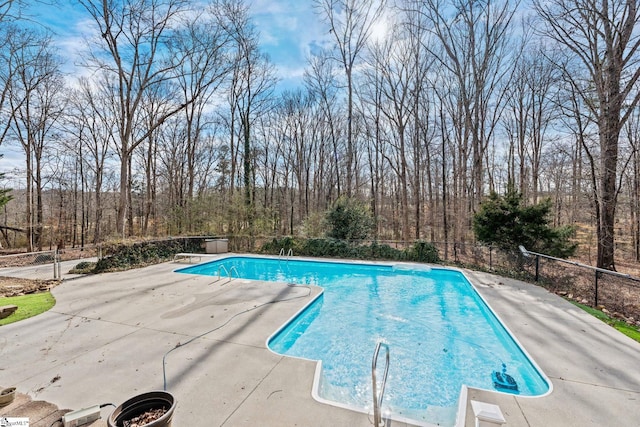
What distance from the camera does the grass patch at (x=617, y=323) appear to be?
12.8 ft

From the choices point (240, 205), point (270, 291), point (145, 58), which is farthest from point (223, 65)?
point (270, 291)

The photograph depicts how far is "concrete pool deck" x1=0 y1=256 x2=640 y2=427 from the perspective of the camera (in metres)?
2.41

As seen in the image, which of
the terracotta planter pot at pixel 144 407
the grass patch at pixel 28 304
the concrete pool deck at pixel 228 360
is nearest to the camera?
the terracotta planter pot at pixel 144 407

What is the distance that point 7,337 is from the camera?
3.85 metres

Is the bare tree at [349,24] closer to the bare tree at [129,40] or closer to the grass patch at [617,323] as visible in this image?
the bare tree at [129,40]

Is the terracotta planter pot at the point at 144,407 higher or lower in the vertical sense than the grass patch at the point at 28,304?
higher

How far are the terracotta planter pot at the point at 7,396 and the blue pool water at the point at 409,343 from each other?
2.49m

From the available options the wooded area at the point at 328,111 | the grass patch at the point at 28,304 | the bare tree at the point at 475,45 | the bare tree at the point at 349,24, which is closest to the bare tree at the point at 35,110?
the wooded area at the point at 328,111

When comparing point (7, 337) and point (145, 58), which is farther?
point (145, 58)

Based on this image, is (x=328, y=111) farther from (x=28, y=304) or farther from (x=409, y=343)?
(x=28, y=304)

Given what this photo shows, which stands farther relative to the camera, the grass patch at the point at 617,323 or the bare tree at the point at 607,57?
the bare tree at the point at 607,57

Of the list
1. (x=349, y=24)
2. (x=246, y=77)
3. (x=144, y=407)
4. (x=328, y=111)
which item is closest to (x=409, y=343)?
(x=144, y=407)

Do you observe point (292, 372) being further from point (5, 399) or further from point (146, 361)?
point (5, 399)

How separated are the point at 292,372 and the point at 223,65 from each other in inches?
574
